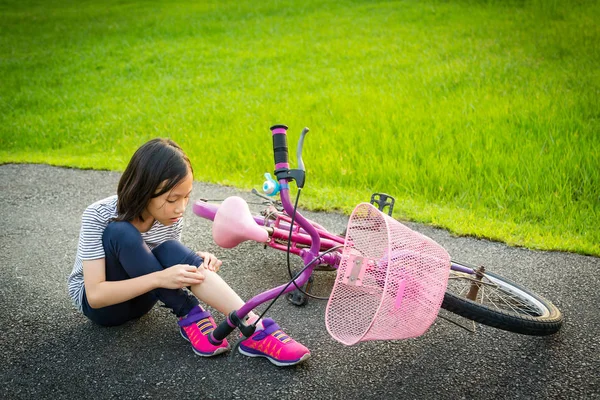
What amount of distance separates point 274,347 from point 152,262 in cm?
63

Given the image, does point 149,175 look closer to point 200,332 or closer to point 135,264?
point 135,264

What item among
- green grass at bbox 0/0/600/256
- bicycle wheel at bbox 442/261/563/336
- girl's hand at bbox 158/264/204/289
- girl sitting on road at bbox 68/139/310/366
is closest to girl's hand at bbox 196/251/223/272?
girl sitting on road at bbox 68/139/310/366

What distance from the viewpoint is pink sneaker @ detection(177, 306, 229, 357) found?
240 centimetres

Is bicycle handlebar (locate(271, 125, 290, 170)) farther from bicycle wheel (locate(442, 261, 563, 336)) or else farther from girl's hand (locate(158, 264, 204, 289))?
bicycle wheel (locate(442, 261, 563, 336))

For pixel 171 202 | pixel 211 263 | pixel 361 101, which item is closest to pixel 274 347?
pixel 211 263

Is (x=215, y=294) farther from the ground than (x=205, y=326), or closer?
farther from the ground

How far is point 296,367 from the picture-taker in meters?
2.36

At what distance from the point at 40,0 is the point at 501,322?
1981 cm

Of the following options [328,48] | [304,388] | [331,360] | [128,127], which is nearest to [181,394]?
[304,388]

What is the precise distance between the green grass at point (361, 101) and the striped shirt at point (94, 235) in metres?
2.00

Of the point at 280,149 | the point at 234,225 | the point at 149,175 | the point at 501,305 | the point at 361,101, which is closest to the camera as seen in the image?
the point at 280,149

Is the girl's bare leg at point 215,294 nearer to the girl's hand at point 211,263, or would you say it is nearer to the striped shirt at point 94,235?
the girl's hand at point 211,263

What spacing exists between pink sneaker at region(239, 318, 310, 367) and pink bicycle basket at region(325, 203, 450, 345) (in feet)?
0.67

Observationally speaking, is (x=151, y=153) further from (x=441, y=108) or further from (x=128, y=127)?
(x=128, y=127)
